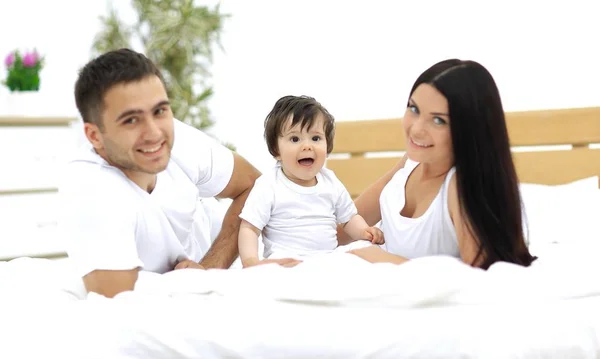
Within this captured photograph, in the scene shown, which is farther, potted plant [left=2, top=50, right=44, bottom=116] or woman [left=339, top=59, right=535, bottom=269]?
potted plant [left=2, top=50, right=44, bottom=116]

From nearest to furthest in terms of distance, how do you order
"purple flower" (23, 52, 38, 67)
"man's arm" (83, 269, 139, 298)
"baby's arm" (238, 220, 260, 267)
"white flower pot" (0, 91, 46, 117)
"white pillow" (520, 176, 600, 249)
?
"man's arm" (83, 269, 139, 298)
"baby's arm" (238, 220, 260, 267)
"white pillow" (520, 176, 600, 249)
"white flower pot" (0, 91, 46, 117)
"purple flower" (23, 52, 38, 67)

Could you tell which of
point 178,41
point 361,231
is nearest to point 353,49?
point 178,41

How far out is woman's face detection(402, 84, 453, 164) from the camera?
157 cm

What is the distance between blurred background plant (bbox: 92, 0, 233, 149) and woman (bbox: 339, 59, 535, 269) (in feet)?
9.79

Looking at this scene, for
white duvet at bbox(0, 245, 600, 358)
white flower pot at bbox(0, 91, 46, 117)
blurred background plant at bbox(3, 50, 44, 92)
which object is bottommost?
white flower pot at bbox(0, 91, 46, 117)

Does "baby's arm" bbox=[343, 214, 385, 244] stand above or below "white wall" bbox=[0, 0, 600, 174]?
below

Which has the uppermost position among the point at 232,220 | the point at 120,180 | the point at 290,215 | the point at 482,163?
the point at 482,163

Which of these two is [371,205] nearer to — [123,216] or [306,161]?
[306,161]

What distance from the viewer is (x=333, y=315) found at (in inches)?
50.5

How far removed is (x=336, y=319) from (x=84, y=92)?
2.31 feet

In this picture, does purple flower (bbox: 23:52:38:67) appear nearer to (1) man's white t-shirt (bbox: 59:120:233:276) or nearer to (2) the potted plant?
(2) the potted plant

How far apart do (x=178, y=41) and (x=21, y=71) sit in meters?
0.88

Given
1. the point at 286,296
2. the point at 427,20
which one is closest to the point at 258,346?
the point at 286,296

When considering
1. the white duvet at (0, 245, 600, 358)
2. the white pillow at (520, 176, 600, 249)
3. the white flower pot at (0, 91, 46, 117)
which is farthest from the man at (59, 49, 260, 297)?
the white flower pot at (0, 91, 46, 117)
